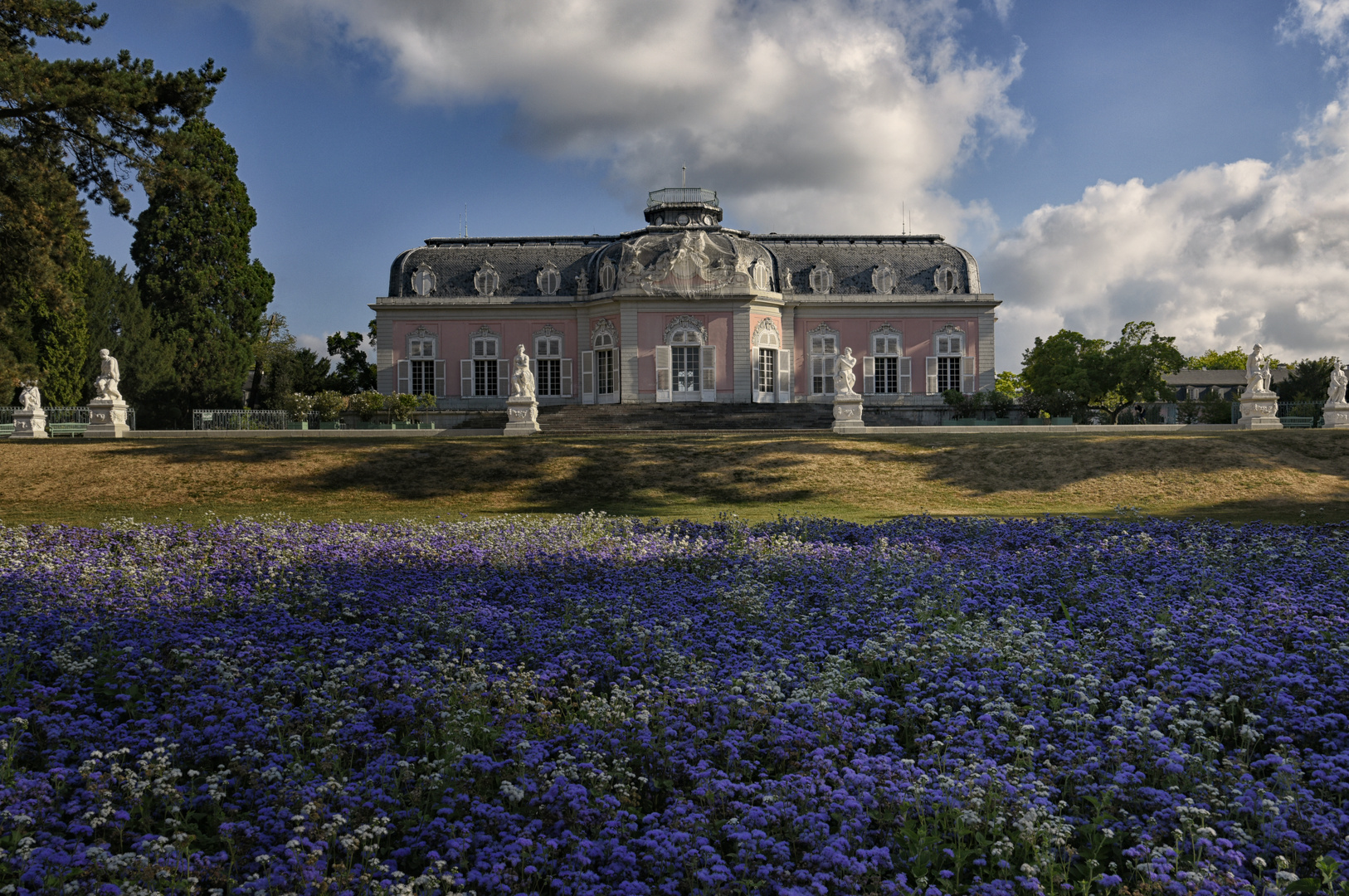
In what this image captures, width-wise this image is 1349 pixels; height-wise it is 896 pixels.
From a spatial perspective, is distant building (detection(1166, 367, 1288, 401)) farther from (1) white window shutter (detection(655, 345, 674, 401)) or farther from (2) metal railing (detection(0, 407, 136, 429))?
(2) metal railing (detection(0, 407, 136, 429))

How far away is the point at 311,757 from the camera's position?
4828 millimetres

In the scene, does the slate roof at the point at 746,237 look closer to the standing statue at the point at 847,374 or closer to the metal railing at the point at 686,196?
the metal railing at the point at 686,196

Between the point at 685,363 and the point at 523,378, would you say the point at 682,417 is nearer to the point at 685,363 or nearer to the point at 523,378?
the point at 685,363

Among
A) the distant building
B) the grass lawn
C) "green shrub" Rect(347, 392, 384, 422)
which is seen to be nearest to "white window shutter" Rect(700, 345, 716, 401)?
"green shrub" Rect(347, 392, 384, 422)

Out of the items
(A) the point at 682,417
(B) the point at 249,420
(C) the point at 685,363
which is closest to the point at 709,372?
(C) the point at 685,363

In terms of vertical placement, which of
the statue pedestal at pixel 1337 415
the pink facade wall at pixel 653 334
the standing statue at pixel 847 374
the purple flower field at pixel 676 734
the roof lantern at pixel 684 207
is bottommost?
the purple flower field at pixel 676 734

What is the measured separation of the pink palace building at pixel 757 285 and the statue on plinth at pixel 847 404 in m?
11.3

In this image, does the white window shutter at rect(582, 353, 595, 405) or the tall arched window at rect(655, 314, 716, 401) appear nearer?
the tall arched window at rect(655, 314, 716, 401)

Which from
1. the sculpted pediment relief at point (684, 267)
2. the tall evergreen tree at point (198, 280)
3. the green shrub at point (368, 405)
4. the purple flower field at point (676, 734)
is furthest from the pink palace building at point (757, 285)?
the purple flower field at point (676, 734)

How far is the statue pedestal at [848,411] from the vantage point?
25.9 metres

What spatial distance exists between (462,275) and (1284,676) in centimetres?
3847

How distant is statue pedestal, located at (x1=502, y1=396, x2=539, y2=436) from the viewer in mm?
26641

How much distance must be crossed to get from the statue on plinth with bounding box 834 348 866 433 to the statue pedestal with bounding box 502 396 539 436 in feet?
28.2

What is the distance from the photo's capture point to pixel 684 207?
41.2 m
